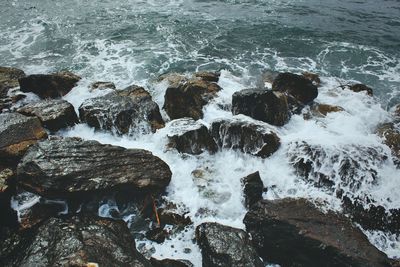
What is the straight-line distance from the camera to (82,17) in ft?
55.6

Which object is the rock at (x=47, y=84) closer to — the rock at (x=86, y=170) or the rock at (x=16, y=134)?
the rock at (x=16, y=134)

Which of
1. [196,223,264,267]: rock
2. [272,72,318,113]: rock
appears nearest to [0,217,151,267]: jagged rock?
[196,223,264,267]: rock

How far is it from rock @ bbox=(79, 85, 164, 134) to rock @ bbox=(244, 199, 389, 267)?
3.69m

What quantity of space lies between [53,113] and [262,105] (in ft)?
17.4

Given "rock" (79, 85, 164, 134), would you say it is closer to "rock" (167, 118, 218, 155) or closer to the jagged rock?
"rock" (167, 118, 218, 155)

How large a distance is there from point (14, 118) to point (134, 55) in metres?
7.18

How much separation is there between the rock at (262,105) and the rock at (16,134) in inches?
190

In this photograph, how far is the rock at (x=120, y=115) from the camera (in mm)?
7562

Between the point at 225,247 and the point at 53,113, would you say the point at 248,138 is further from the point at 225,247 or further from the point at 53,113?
the point at 53,113

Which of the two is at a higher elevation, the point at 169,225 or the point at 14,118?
the point at 14,118

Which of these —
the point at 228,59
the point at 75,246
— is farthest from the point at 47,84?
the point at 228,59

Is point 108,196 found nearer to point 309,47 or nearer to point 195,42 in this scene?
point 195,42

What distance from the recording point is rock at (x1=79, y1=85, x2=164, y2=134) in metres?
7.56

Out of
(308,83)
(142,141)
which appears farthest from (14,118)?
(308,83)
